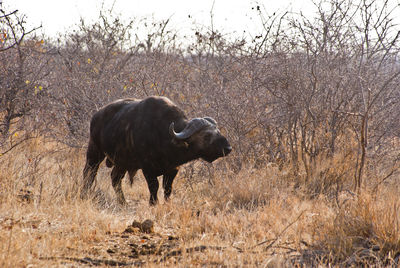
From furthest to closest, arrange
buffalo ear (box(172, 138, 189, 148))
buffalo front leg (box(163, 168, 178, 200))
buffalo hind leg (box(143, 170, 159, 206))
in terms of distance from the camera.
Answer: buffalo front leg (box(163, 168, 178, 200)) → buffalo hind leg (box(143, 170, 159, 206)) → buffalo ear (box(172, 138, 189, 148))

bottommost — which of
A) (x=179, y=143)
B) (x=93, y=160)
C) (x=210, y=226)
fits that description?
(x=210, y=226)

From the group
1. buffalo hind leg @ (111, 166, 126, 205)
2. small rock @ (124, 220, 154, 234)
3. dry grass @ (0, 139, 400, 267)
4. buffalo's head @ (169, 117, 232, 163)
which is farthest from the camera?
buffalo hind leg @ (111, 166, 126, 205)

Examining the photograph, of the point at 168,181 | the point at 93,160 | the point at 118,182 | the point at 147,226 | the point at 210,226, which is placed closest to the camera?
the point at 147,226

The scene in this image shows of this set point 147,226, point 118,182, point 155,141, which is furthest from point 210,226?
point 118,182

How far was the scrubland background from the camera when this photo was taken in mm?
3914

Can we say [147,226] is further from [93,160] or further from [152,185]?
[93,160]

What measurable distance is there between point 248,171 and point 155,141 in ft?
4.75

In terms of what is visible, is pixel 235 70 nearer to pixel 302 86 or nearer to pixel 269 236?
pixel 302 86

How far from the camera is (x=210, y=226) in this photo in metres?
4.86

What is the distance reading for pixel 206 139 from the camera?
5.95 metres

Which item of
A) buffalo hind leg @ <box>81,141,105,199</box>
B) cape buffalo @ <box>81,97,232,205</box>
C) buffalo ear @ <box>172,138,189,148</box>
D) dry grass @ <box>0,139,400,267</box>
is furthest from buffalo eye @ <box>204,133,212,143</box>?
buffalo hind leg @ <box>81,141,105,199</box>

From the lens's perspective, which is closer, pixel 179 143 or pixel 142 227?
pixel 142 227

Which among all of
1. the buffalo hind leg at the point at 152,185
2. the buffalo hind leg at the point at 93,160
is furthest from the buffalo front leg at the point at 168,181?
the buffalo hind leg at the point at 93,160

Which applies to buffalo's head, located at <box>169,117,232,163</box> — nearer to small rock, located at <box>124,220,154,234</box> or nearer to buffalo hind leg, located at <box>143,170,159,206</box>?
buffalo hind leg, located at <box>143,170,159,206</box>
